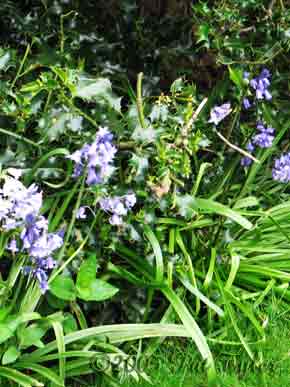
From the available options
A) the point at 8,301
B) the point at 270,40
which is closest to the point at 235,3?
the point at 270,40

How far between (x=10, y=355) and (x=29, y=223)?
441 mm

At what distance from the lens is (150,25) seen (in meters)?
3.05

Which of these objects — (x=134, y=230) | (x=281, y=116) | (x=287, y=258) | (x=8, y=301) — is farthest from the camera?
(x=281, y=116)

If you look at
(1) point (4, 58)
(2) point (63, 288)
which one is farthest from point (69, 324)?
(1) point (4, 58)

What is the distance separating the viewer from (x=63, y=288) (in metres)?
2.42

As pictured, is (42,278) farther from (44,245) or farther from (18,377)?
(18,377)

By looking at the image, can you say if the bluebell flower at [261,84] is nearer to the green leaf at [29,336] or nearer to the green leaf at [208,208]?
the green leaf at [208,208]

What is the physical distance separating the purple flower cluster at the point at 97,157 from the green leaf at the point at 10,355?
586 millimetres

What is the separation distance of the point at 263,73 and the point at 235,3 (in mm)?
296

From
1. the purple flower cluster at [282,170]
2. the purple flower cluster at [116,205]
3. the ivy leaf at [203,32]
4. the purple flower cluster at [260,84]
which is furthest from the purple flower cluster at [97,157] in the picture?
the purple flower cluster at [282,170]

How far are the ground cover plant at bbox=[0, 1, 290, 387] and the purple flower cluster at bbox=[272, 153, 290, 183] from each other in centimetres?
1

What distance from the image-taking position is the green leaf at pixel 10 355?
2250 mm

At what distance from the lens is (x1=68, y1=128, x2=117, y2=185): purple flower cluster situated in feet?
7.16

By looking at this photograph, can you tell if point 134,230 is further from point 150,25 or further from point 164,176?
point 150,25
